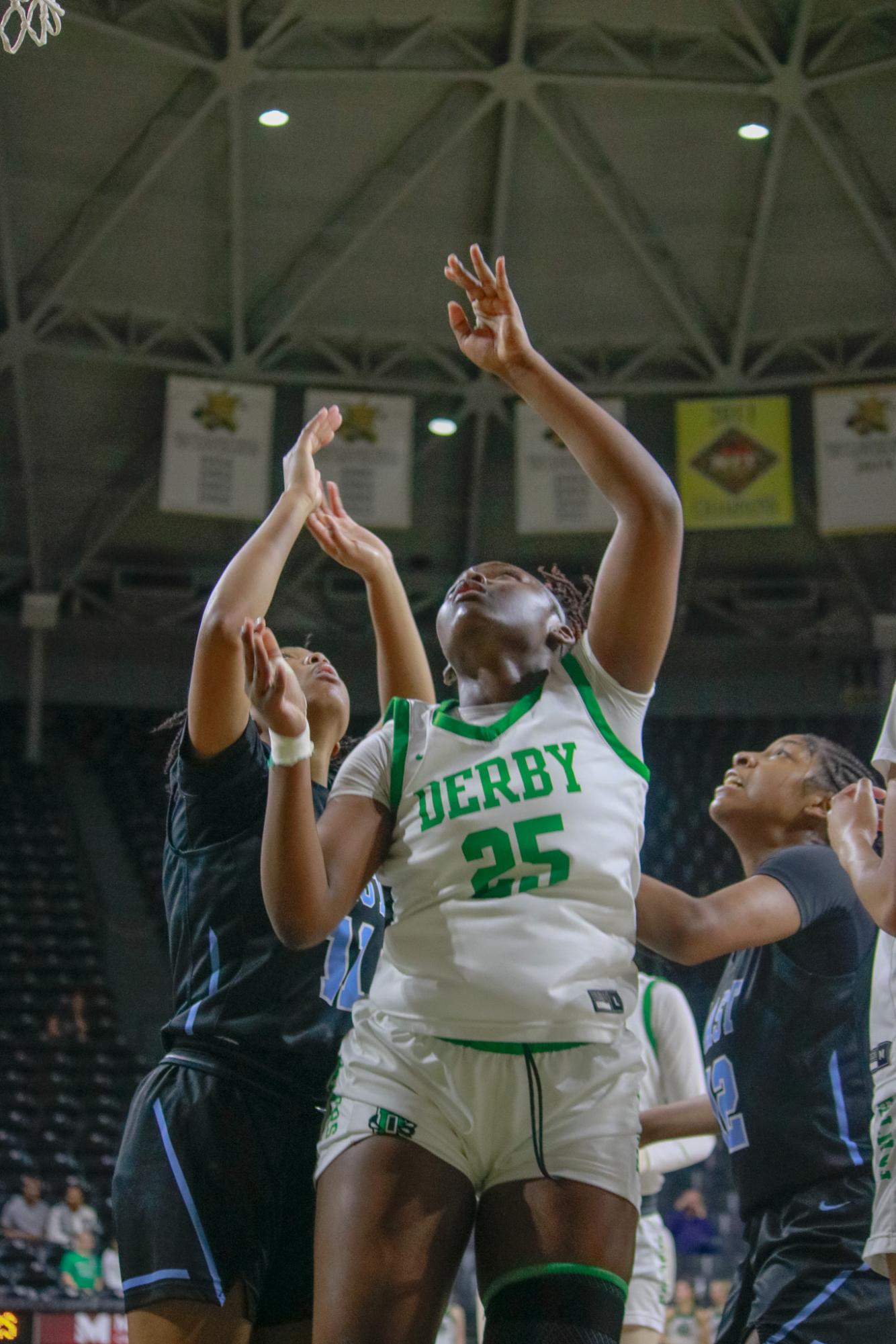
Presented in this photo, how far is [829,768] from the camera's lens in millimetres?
4156

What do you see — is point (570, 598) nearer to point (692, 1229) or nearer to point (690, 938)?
point (690, 938)

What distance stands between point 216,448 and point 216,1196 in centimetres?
A: 1208

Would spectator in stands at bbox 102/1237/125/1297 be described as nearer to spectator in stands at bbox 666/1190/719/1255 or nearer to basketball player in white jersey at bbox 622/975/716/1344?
spectator in stands at bbox 666/1190/719/1255

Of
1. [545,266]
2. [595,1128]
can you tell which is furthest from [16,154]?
[595,1128]

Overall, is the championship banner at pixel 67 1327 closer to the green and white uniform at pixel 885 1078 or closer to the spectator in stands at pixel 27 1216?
the spectator in stands at pixel 27 1216

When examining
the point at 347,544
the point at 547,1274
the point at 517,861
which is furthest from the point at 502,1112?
the point at 347,544

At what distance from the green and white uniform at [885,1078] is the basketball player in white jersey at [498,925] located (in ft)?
2.03

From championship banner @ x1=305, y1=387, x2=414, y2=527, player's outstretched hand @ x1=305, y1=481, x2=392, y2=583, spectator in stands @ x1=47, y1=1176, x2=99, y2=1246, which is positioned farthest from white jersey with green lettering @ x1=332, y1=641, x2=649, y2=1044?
championship banner @ x1=305, y1=387, x2=414, y2=527

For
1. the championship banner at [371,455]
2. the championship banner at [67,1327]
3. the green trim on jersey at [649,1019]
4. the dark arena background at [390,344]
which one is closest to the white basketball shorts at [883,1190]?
the green trim on jersey at [649,1019]

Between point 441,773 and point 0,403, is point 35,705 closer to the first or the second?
point 0,403

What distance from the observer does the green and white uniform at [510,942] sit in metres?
2.72

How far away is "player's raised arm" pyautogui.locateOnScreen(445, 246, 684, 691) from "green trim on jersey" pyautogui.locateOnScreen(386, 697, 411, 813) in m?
0.40

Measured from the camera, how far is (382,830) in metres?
3.04

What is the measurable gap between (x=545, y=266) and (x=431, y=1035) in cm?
1317
